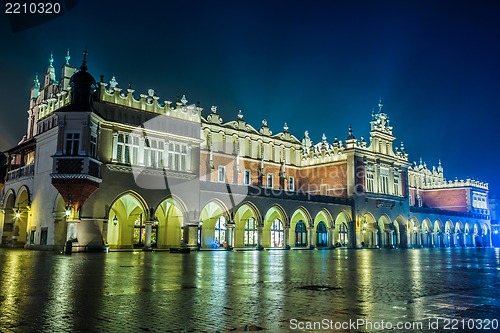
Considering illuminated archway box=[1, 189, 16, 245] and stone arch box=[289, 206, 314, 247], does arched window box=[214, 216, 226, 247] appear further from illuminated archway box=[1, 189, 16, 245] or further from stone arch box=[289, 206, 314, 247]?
Result: illuminated archway box=[1, 189, 16, 245]

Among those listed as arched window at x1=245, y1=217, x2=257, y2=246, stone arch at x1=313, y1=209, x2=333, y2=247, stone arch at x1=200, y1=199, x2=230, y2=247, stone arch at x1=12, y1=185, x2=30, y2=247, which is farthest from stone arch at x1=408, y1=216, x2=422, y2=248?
stone arch at x1=12, y1=185, x2=30, y2=247

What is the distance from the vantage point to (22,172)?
39.6 metres

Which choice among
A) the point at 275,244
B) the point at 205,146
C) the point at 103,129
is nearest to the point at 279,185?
the point at 275,244

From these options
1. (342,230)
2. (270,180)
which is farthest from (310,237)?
(342,230)

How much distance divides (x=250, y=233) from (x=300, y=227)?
8.15 m

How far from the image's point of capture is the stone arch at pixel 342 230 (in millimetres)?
52438

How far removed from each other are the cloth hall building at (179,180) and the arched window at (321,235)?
6.9 inches

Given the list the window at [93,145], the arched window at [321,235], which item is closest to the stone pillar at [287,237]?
the arched window at [321,235]

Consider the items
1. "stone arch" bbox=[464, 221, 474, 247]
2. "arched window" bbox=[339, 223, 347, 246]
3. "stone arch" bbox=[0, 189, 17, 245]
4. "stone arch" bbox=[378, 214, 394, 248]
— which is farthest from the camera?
"stone arch" bbox=[464, 221, 474, 247]

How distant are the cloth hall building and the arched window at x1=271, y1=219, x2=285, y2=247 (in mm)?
119

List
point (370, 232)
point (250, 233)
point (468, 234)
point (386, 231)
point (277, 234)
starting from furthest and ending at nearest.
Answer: point (468, 234) → point (386, 231) → point (370, 232) → point (277, 234) → point (250, 233)

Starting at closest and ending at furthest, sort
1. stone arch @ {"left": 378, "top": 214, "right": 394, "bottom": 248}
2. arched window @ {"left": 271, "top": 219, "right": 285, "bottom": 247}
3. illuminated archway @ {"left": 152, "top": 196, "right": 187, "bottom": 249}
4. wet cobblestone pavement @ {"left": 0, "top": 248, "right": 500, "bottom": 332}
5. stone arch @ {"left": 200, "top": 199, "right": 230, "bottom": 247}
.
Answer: wet cobblestone pavement @ {"left": 0, "top": 248, "right": 500, "bottom": 332} < illuminated archway @ {"left": 152, "top": 196, "right": 187, "bottom": 249} < stone arch @ {"left": 200, "top": 199, "right": 230, "bottom": 247} < arched window @ {"left": 271, "top": 219, "right": 285, "bottom": 247} < stone arch @ {"left": 378, "top": 214, "right": 394, "bottom": 248}

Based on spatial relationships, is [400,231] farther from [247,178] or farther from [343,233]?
[247,178]

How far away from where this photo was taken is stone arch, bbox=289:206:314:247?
4756 centimetres
